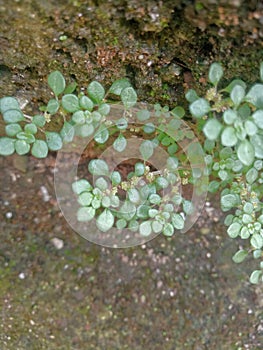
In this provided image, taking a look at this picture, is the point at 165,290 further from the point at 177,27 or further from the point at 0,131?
the point at 177,27

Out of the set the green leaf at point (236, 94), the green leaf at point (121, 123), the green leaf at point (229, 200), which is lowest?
the green leaf at point (229, 200)

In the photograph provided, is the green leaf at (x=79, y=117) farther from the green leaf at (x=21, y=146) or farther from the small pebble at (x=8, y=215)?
the small pebble at (x=8, y=215)

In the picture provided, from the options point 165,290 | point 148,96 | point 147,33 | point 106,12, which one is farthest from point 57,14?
point 165,290

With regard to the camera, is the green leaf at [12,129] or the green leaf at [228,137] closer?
the green leaf at [228,137]

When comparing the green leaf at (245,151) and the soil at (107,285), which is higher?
the green leaf at (245,151)

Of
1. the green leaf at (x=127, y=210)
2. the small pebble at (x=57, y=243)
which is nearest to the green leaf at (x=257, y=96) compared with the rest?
the green leaf at (x=127, y=210)

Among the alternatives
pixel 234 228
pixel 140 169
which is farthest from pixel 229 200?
pixel 140 169

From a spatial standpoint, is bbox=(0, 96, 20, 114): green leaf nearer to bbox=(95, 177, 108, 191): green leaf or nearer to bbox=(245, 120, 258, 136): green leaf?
bbox=(95, 177, 108, 191): green leaf

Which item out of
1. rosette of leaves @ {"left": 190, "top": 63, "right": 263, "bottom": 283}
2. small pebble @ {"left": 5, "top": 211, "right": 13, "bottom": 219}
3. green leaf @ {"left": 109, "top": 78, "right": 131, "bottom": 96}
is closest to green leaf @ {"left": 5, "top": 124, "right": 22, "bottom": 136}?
green leaf @ {"left": 109, "top": 78, "right": 131, "bottom": 96}
